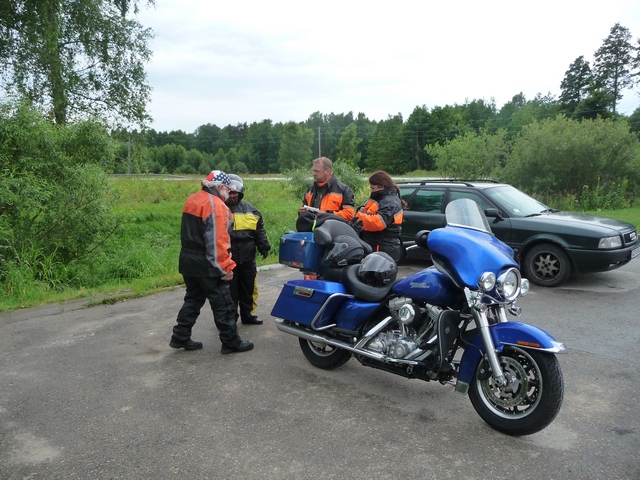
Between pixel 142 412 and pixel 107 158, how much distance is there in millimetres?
6942

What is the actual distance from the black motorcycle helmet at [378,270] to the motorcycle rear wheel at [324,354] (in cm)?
70

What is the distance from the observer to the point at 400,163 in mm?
85938

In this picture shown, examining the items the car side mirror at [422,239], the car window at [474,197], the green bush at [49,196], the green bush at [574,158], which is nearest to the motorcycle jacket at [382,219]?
the car side mirror at [422,239]

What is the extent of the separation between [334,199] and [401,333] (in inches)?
99.3

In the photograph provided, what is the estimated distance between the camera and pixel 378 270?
13.9 ft

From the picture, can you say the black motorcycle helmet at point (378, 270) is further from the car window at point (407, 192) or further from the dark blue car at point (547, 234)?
the car window at point (407, 192)

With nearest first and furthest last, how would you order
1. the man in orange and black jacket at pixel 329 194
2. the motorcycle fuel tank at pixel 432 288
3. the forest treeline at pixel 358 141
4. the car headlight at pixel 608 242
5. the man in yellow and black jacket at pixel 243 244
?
1. the motorcycle fuel tank at pixel 432 288
2. the man in yellow and black jacket at pixel 243 244
3. the man in orange and black jacket at pixel 329 194
4. the car headlight at pixel 608 242
5. the forest treeline at pixel 358 141

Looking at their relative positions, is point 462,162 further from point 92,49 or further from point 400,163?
point 400,163

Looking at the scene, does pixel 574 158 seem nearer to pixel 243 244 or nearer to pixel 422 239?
pixel 243 244

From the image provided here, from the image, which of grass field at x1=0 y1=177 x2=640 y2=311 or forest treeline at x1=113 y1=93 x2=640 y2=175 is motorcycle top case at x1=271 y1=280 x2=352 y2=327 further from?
forest treeline at x1=113 y1=93 x2=640 y2=175

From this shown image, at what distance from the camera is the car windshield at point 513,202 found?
8516 mm

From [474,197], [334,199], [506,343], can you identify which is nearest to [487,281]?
[506,343]

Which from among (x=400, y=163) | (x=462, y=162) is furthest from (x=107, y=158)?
(x=400, y=163)

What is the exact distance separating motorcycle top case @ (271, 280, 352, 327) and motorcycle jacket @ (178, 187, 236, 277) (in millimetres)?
672
